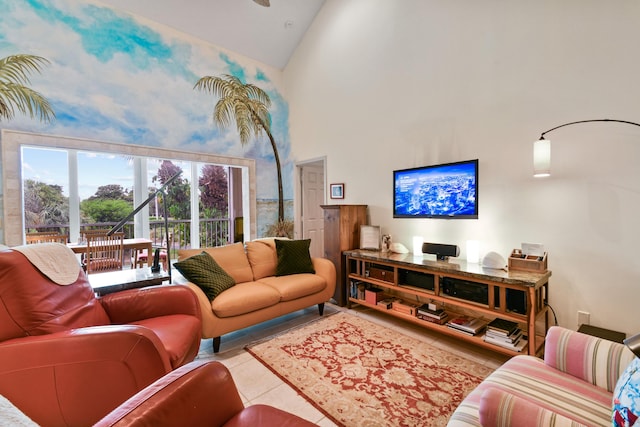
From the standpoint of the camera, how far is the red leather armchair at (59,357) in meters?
1.25

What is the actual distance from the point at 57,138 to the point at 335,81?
3641 millimetres

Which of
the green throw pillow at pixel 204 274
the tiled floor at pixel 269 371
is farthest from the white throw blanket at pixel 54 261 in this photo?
the tiled floor at pixel 269 371

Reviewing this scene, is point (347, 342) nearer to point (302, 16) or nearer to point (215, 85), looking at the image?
point (215, 85)

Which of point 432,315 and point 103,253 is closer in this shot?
point 432,315

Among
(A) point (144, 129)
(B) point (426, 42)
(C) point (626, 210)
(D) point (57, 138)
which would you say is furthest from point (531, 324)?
(D) point (57, 138)

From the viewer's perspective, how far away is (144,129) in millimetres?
3795

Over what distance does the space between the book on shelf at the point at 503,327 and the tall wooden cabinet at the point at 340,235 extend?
5.22 feet

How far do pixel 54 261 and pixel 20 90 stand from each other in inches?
107

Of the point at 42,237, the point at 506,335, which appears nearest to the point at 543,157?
the point at 506,335

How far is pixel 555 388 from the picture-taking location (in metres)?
1.19

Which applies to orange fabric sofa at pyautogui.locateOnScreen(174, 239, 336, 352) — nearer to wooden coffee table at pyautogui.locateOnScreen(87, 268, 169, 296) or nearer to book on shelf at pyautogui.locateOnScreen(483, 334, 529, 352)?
wooden coffee table at pyautogui.locateOnScreen(87, 268, 169, 296)

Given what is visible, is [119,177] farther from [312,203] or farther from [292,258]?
[292,258]

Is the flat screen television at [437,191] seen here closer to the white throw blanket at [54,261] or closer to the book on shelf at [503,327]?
the book on shelf at [503,327]

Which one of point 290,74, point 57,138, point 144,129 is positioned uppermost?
point 290,74
